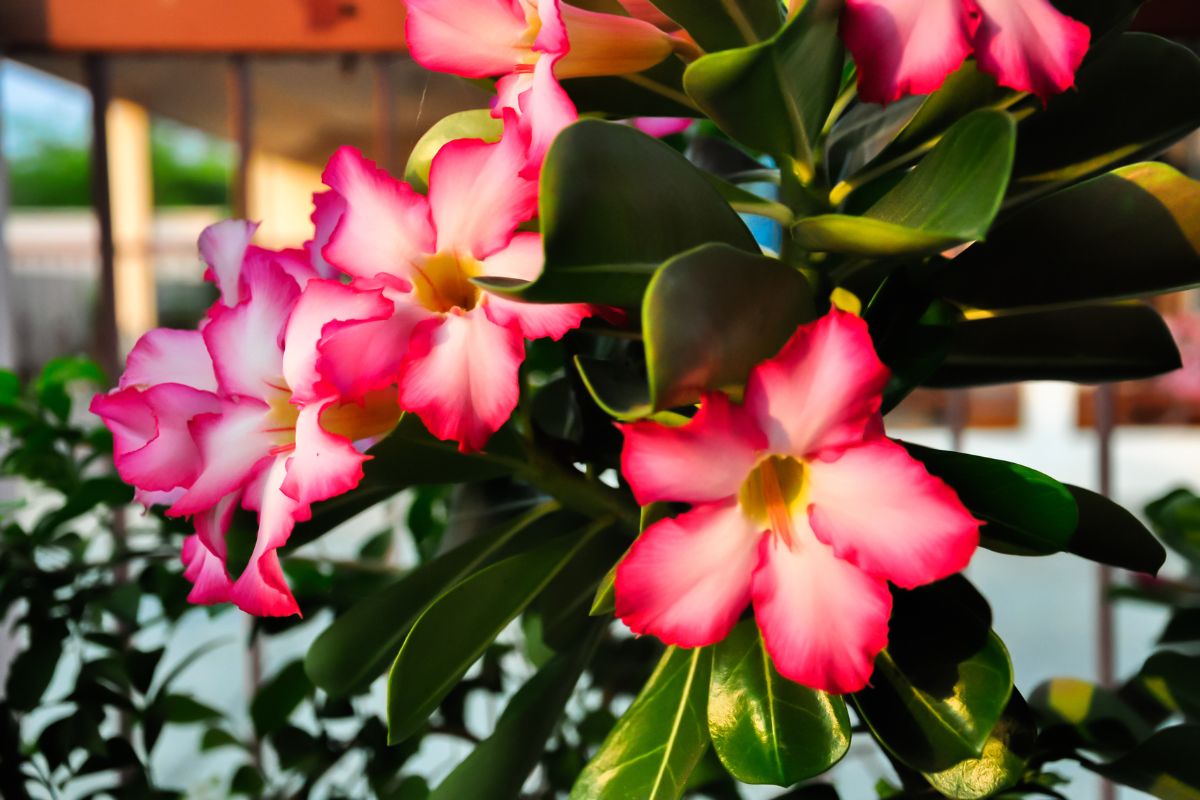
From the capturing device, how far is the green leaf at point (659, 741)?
A: 1.26 ft

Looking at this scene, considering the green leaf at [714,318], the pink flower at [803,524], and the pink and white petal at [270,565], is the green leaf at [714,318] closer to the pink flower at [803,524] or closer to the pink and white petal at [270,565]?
the pink flower at [803,524]

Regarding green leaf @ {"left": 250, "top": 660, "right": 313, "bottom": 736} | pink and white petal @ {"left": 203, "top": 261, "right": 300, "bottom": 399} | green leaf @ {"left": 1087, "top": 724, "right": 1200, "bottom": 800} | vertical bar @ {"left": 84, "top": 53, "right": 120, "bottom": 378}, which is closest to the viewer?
pink and white petal @ {"left": 203, "top": 261, "right": 300, "bottom": 399}

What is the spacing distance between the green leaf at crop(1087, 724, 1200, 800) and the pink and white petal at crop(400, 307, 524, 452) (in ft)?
1.40

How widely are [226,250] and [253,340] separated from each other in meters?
0.07

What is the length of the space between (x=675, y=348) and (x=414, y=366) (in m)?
0.11

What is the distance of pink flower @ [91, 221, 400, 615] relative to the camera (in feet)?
1.11

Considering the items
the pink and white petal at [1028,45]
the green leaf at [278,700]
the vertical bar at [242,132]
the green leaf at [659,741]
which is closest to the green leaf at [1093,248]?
the pink and white petal at [1028,45]

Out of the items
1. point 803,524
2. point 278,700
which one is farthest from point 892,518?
point 278,700

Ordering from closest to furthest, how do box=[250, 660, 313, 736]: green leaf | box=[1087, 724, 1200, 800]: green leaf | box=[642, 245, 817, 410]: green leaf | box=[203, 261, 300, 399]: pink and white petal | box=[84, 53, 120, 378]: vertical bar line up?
box=[642, 245, 817, 410]: green leaf → box=[203, 261, 300, 399]: pink and white petal → box=[1087, 724, 1200, 800]: green leaf → box=[250, 660, 313, 736]: green leaf → box=[84, 53, 120, 378]: vertical bar

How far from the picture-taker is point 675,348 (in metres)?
0.27

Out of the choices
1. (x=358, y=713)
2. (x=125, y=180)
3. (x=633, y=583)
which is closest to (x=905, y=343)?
(x=633, y=583)

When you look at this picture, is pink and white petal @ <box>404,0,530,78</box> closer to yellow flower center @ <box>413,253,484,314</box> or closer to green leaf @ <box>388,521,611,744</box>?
yellow flower center @ <box>413,253,484,314</box>

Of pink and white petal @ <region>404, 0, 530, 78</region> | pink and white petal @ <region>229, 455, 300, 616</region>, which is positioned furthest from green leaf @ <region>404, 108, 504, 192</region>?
pink and white petal @ <region>229, 455, 300, 616</region>

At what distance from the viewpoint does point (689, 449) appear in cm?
30
